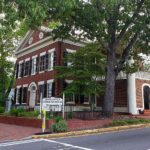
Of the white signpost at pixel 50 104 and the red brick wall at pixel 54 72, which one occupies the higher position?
the red brick wall at pixel 54 72

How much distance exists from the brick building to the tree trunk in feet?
13.1

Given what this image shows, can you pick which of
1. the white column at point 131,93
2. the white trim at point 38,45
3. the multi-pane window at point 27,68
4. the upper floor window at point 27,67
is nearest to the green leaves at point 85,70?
the white column at point 131,93

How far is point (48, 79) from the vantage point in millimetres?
28781

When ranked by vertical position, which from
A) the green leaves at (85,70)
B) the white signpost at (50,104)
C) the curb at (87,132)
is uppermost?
the green leaves at (85,70)

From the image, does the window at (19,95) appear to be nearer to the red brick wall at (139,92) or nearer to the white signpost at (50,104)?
the red brick wall at (139,92)

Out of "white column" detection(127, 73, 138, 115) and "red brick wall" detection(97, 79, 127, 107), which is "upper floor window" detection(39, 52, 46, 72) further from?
"white column" detection(127, 73, 138, 115)

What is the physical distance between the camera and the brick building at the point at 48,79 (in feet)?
85.8

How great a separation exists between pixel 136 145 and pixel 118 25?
1189cm

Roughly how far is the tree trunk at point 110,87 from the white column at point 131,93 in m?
3.77

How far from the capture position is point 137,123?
19266 millimetres

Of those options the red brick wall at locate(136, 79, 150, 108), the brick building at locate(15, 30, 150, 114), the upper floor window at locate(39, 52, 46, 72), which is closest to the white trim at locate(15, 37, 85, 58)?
the brick building at locate(15, 30, 150, 114)

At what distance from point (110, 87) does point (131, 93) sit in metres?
4.14

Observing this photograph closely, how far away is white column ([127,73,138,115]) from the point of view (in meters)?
25.3

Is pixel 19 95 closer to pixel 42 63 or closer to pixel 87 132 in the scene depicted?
pixel 42 63
